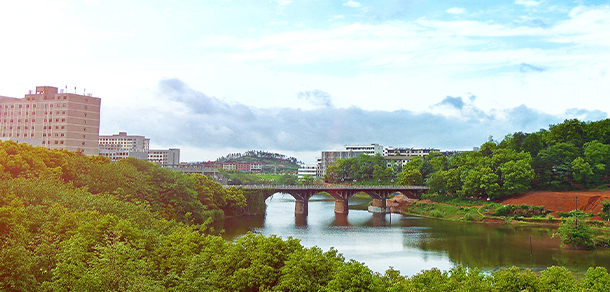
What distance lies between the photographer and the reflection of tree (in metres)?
42.2

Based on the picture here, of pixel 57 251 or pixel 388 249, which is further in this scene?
pixel 388 249

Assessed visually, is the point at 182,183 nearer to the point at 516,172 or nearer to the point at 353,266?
the point at 353,266

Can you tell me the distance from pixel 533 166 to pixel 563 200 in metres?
11.9

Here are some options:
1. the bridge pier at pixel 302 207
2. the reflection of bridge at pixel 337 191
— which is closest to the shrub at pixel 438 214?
the reflection of bridge at pixel 337 191

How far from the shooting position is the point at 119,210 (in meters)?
31.9

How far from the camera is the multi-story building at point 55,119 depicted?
82688 mm

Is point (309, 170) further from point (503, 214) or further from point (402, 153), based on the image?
point (503, 214)

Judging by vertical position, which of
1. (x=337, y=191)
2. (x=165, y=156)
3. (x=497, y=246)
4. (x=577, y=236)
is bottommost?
(x=497, y=246)

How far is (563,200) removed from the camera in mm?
71938

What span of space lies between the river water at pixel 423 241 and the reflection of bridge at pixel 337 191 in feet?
15.9

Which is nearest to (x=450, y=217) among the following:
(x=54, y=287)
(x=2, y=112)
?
(x=54, y=287)

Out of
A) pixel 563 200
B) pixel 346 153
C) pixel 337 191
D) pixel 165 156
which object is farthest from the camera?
pixel 346 153

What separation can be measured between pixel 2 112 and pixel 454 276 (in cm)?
9411

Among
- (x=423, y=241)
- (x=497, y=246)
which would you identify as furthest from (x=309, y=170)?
(x=497, y=246)
